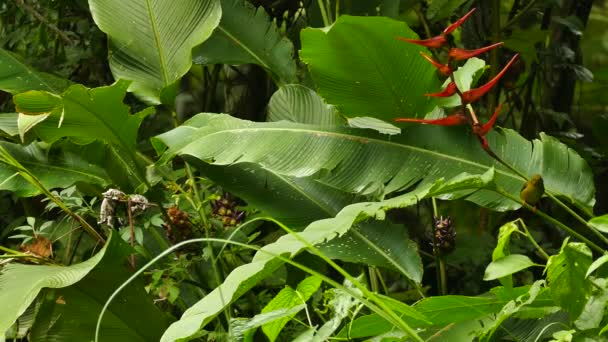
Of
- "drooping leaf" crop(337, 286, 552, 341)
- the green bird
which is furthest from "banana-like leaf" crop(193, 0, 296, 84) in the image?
"drooping leaf" crop(337, 286, 552, 341)

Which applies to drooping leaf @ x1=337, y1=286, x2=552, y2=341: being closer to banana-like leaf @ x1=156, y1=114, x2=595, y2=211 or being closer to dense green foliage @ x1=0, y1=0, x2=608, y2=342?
dense green foliage @ x1=0, y1=0, x2=608, y2=342

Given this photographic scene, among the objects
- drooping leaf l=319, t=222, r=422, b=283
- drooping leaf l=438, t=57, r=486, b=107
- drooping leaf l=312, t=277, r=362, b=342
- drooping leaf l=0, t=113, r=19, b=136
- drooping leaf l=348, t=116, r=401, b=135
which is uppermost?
drooping leaf l=438, t=57, r=486, b=107

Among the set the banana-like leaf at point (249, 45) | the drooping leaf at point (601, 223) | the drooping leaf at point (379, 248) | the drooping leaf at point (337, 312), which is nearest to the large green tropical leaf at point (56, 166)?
the banana-like leaf at point (249, 45)

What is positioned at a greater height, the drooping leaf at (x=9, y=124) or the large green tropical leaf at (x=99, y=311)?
the drooping leaf at (x=9, y=124)

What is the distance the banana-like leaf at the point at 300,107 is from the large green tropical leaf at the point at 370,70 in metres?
0.26

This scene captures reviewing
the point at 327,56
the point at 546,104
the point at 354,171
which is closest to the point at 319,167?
the point at 354,171

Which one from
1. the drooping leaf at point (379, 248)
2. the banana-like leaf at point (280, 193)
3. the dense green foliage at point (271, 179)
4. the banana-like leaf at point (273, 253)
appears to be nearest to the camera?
the banana-like leaf at point (273, 253)

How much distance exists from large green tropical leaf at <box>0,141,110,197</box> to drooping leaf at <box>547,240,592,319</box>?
1163 mm

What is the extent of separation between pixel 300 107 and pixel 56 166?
0.56 metres

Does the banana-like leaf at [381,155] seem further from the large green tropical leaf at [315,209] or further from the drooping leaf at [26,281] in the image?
the drooping leaf at [26,281]

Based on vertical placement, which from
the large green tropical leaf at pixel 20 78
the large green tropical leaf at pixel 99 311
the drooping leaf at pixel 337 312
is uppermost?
the drooping leaf at pixel 337 312

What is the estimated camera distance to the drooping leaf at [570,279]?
112cm

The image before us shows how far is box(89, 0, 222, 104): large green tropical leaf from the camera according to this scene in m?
2.08

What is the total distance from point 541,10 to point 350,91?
4.36 ft
